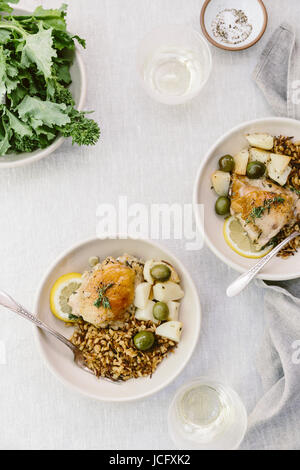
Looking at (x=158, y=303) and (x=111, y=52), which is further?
(x=111, y=52)

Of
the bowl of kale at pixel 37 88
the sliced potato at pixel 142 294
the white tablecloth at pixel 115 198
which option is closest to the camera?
the bowl of kale at pixel 37 88

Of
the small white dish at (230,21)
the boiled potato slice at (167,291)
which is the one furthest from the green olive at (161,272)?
the small white dish at (230,21)

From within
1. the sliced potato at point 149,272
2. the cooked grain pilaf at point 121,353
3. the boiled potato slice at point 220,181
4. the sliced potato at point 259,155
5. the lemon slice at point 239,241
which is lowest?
the cooked grain pilaf at point 121,353

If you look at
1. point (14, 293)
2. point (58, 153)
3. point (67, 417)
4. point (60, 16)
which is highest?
point (60, 16)

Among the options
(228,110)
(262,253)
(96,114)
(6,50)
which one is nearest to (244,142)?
(228,110)

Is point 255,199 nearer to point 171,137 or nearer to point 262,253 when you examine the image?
point 262,253

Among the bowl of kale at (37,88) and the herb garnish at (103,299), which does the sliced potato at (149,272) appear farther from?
the bowl of kale at (37,88)
